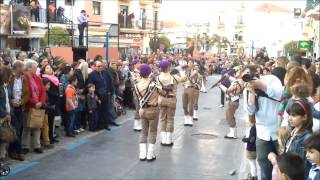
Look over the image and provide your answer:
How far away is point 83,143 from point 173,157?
94.6 inches

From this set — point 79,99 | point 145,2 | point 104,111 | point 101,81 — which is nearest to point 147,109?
point 79,99

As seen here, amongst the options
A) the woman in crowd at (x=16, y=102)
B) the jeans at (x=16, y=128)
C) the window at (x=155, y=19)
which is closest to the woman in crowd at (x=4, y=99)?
the woman in crowd at (x=16, y=102)

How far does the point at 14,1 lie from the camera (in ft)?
72.7

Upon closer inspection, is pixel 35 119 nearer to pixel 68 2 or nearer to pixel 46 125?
pixel 46 125

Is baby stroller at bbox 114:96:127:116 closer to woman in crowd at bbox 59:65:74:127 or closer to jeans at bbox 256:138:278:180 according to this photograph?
woman in crowd at bbox 59:65:74:127

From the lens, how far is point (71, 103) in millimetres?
11234

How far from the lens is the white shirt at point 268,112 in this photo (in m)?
6.34

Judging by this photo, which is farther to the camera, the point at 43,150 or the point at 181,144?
the point at 181,144

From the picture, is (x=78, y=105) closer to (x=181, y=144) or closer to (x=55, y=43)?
(x=181, y=144)

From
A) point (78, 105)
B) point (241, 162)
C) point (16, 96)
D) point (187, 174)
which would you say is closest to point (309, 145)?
point (187, 174)

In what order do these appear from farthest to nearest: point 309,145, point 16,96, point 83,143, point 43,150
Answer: point 83,143 → point 43,150 → point 16,96 → point 309,145

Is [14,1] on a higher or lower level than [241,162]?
higher

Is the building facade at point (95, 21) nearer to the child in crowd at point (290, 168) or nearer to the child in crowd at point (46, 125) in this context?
the child in crowd at point (46, 125)

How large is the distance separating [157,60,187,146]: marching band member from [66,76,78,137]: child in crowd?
2.11 metres
